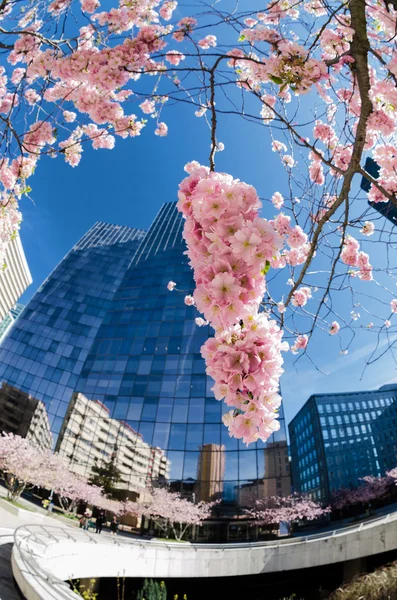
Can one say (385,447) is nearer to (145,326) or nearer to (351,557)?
(145,326)

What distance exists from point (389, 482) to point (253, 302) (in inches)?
1779

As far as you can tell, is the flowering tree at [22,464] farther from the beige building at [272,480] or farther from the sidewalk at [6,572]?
the sidewalk at [6,572]

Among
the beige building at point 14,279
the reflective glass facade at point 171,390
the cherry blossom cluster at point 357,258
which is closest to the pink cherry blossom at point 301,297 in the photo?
the cherry blossom cluster at point 357,258

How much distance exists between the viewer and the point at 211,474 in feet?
83.3

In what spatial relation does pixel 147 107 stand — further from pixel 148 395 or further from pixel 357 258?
pixel 148 395

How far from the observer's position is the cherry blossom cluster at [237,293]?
1.57 m

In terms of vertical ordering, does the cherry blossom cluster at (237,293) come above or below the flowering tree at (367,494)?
below

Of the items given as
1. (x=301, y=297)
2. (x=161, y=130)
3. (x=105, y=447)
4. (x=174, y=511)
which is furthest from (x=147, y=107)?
(x=105, y=447)

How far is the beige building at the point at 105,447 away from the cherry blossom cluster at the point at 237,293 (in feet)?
91.1

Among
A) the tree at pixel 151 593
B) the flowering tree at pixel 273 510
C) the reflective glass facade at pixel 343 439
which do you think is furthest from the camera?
the reflective glass facade at pixel 343 439

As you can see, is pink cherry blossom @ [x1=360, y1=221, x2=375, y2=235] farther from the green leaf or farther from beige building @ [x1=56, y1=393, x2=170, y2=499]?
beige building @ [x1=56, y1=393, x2=170, y2=499]

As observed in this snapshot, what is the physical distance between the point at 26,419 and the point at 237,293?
37.5 m

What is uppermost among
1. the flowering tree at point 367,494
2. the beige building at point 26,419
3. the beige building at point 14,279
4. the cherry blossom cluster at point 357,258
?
the beige building at point 14,279

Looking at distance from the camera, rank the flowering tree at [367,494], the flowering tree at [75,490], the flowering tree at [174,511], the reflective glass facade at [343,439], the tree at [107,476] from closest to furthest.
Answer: the flowering tree at [174,511], the flowering tree at [75,490], the tree at [107,476], the flowering tree at [367,494], the reflective glass facade at [343,439]
